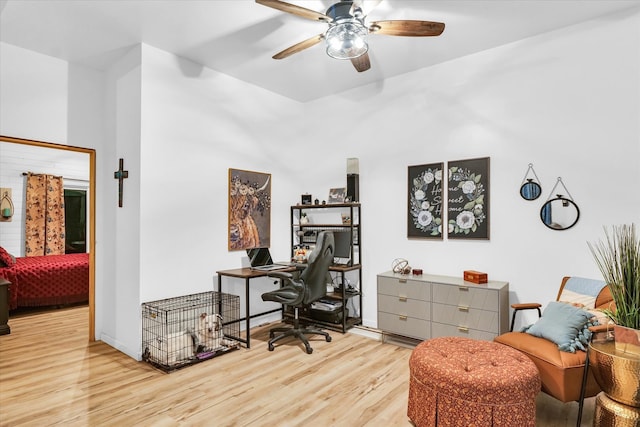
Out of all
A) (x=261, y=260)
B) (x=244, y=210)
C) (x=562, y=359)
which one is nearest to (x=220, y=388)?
(x=261, y=260)

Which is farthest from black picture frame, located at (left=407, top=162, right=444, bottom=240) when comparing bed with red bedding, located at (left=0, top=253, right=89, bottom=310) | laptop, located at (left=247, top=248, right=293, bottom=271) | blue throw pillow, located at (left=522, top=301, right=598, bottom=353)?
bed with red bedding, located at (left=0, top=253, right=89, bottom=310)

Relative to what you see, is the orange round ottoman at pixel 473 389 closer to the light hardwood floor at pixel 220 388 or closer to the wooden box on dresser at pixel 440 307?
the light hardwood floor at pixel 220 388

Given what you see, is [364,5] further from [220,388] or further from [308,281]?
[220,388]

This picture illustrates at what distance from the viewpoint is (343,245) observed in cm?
430

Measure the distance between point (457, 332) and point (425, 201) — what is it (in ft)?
4.51

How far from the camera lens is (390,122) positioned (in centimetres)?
416

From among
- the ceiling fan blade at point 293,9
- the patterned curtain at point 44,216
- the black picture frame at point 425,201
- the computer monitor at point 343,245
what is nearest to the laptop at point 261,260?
the computer monitor at point 343,245

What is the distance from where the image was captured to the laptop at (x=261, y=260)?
13.4 ft

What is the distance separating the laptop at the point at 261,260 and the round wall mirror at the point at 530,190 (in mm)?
2571

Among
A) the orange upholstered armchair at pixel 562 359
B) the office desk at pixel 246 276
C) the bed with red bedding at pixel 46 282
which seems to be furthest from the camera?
the bed with red bedding at pixel 46 282

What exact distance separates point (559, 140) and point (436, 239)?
1.43 m

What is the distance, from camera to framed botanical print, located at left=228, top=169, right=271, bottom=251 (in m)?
4.14

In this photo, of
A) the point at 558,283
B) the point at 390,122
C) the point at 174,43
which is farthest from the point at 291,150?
the point at 558,283

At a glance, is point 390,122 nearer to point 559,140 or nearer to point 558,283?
point 559,140
